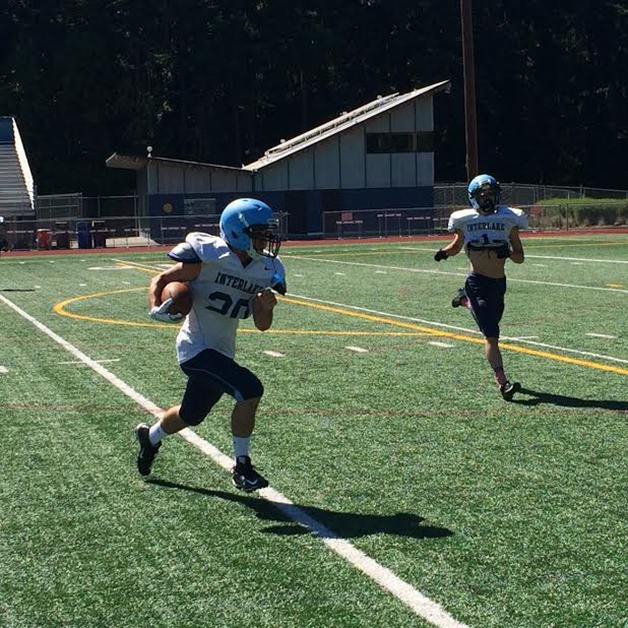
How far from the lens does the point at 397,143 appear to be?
55594 millimetres

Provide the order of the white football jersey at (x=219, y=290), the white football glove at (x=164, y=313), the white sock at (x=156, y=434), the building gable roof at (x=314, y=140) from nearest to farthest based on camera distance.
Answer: the white football glove at (x=164, y=313) → the white football jersey at (x=219, y=290) → the white sock at (x=156, y=434) → the building gable roof at (x=314, y=140)

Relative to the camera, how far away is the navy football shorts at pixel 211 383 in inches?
278

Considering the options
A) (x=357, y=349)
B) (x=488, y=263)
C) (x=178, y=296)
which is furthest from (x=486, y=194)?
(x=178, y=296)

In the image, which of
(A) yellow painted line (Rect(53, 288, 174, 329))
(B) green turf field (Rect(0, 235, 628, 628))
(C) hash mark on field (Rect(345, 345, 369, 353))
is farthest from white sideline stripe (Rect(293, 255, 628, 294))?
(C) hash mark on field (Rect(345, 345, 369, 353))

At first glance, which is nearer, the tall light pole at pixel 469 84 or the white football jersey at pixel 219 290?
the white football jersey at pixel 219 290

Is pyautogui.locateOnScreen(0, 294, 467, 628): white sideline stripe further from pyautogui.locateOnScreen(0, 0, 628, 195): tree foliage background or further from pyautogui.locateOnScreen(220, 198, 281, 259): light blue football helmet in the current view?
pyautogui.locateOnScreen(0, 0, 628, 195): tree foliage background

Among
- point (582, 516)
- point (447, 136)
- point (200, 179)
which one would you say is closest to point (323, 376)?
point (582, 516)

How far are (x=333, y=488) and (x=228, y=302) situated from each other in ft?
4.12

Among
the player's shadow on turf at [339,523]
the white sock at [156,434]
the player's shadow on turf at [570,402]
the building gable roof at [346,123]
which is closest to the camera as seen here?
the player's shadow on turf at [339,523]

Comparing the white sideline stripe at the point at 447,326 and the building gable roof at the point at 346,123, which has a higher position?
the building gable roof at the point at 346,123

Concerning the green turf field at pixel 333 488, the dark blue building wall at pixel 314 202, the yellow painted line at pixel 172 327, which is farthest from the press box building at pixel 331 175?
the green turf field at pixel 333 488

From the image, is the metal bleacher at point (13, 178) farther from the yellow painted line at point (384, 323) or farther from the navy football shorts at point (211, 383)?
the navy football shorts at point (211, 383)

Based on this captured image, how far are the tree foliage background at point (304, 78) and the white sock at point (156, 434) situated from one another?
2707 inches

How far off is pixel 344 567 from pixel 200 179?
47.7 m
